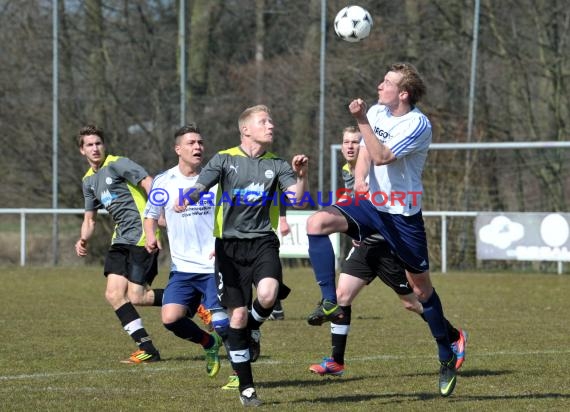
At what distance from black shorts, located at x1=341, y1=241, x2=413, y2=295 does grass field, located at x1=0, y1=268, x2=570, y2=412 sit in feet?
2.29

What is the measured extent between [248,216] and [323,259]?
23.4 inches

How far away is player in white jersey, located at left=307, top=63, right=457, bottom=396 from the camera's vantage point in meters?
6.62

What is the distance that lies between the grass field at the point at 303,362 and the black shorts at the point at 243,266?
0.66 metres

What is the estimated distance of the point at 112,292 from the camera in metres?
9.20

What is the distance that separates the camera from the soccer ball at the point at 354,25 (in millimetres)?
10273

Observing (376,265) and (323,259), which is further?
(376,265)

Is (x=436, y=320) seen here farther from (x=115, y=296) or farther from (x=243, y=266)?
(x=115, y=296)

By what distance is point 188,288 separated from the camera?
788cm

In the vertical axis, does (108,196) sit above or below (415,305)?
above

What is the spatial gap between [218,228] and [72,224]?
638 inches

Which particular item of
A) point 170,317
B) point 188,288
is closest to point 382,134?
point 188,288

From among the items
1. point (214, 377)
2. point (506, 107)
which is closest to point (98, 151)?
point (214, 377)

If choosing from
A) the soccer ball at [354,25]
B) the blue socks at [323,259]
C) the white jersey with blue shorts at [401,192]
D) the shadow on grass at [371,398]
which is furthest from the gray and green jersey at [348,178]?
the shadow on grass at [371,398]

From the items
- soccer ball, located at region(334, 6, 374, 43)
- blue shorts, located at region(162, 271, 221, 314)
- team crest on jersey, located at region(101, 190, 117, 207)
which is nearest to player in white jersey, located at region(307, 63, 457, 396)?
blue shorts, located at region(162, 271, 221, 314)
